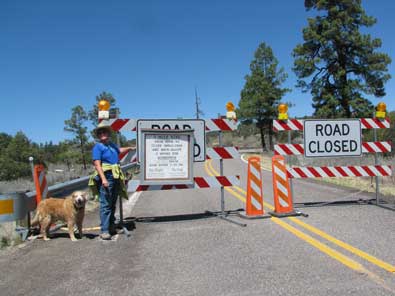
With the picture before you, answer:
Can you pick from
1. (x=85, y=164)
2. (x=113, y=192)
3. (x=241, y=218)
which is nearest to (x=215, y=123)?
(x=241, y=218)

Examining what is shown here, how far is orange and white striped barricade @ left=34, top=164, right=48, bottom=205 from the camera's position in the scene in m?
7.15

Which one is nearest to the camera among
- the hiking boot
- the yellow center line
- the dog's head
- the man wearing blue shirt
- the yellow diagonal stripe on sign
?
the yellow center line

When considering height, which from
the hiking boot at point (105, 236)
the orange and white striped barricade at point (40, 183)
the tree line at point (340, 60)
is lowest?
the hiking boot at point (105, 236)

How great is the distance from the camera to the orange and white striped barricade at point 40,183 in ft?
23.5

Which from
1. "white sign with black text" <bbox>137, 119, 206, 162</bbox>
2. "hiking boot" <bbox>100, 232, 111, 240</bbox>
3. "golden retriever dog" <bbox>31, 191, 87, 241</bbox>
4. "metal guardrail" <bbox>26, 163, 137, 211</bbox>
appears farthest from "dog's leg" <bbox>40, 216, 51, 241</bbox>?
"white sign with black text" <bbox>137, 119, 206, 162</bbox>

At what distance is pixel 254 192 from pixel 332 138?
2.42 m

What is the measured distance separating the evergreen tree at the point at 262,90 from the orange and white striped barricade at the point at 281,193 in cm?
3668

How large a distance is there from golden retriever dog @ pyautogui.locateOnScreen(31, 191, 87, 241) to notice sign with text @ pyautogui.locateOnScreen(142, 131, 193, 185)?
5.08 feet

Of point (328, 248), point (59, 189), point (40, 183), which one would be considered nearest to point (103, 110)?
point (40, 183)

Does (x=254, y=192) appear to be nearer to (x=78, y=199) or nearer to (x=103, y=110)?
(x=103, y=110)

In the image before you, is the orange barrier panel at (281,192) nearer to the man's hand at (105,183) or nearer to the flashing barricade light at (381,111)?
the flashing barricade light at (381,111)

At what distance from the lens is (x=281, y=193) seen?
26.6 ft

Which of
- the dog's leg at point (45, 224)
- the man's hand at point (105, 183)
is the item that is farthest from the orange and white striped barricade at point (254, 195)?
the dog's leg at point (45, 224)

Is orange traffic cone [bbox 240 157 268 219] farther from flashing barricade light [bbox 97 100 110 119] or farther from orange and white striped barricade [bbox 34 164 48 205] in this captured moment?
orange and white striped barricade [bbox 34 164 48 205]
